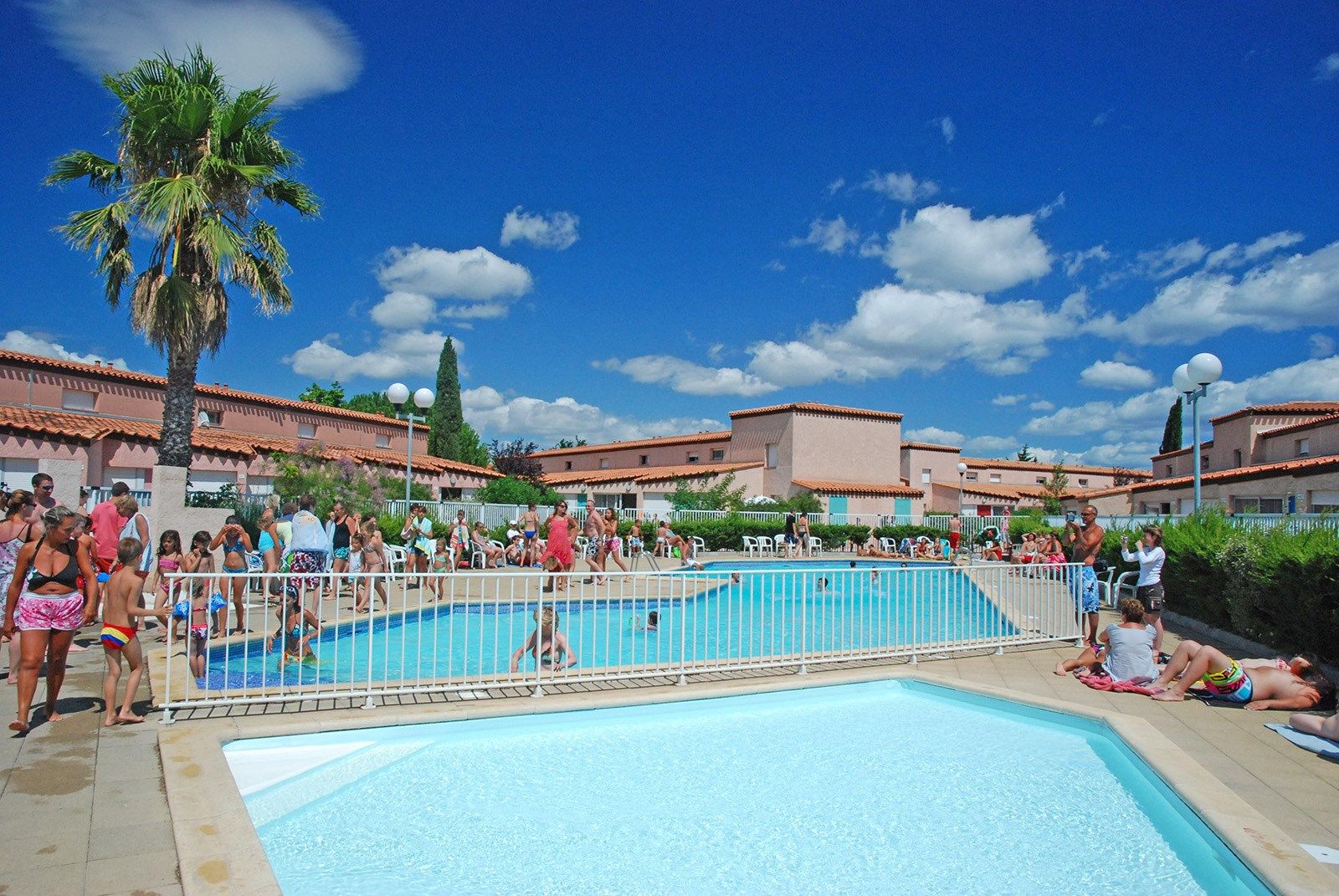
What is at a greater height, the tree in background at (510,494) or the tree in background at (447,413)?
the tree in background at (447,413)

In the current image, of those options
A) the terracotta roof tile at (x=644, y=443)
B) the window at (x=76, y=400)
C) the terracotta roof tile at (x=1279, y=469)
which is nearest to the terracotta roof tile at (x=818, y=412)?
the terracotta roof tile at (x=644, y=443)

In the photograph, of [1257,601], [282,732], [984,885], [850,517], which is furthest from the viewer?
[850,517]

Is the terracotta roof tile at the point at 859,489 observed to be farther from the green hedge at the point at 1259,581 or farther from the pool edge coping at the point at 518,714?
the pool edge coping at the point at 518,714

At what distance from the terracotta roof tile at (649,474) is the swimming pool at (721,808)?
3280 cm

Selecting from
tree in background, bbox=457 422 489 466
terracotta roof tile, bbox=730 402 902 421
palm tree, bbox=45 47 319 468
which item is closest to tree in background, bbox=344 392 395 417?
tree in background, bbox=457 422 489 466

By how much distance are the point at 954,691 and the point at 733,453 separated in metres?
38.0

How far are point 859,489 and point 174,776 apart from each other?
3845 centimetres

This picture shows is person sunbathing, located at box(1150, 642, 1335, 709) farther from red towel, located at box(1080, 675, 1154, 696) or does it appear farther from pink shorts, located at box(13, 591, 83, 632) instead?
pink shorts, located at box(13, 591, 83, 632)

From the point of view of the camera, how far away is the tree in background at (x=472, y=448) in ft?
188

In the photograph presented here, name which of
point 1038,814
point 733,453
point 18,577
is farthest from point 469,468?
point 1038,814

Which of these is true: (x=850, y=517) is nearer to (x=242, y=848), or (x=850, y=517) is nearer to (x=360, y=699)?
(x=360, y=699)

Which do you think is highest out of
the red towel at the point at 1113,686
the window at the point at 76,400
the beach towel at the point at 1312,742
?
the window at the point at 76,400

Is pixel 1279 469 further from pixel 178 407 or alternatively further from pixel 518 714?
pixel 178 407

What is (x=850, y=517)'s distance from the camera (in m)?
36.3
